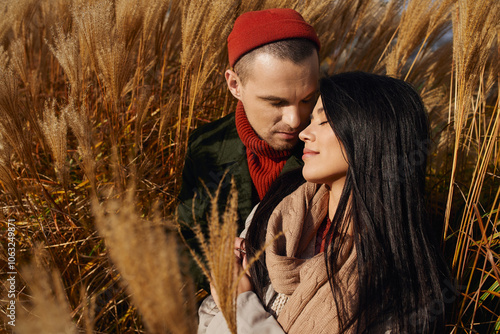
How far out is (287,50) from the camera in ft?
5.34

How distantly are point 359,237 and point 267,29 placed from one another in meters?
0.96

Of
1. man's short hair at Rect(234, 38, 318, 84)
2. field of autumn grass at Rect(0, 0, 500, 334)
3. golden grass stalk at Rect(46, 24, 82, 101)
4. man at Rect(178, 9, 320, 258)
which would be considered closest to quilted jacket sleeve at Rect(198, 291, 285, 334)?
field of autumn grass at Rect(0, 0, 500, 334)

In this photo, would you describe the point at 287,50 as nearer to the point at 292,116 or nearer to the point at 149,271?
the point at 292,116

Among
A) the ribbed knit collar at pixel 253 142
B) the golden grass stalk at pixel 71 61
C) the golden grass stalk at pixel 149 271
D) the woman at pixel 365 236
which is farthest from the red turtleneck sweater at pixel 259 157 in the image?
the golden grass stalk at pixel 149 271

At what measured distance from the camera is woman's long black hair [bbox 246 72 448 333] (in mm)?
1273

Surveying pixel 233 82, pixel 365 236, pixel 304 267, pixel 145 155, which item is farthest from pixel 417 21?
pixel 145 155

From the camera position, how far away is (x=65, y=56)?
1.62 m

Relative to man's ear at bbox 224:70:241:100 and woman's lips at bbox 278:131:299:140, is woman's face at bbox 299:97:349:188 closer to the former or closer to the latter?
woman's lips at bbox 278:131:299:140

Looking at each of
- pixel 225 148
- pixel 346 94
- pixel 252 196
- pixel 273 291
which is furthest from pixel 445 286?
pixel 225 148

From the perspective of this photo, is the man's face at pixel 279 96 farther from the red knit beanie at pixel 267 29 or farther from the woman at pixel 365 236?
the woman at pixel 365 236

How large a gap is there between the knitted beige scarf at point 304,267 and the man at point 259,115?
0.26m

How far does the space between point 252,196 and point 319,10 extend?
1106 mm

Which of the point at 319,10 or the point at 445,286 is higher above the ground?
the point at 319,10

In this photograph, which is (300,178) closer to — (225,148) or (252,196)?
(252,196)
